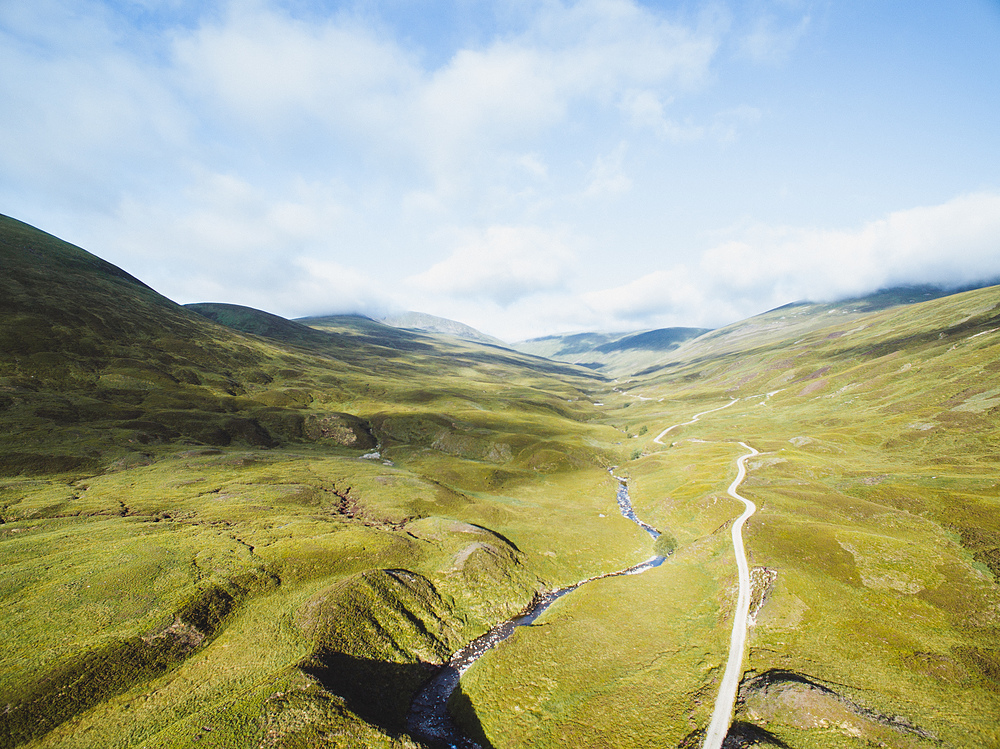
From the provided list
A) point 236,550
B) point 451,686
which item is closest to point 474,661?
point 451,686

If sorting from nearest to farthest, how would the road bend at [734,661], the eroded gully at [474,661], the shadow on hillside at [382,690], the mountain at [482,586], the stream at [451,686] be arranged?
1. the mountain at [482,586]
2. the road bend at [734,661]
3. the shadow on hillside at [382,690]
4. the eroded gully at [474,661]
5. the stream at [451,686]

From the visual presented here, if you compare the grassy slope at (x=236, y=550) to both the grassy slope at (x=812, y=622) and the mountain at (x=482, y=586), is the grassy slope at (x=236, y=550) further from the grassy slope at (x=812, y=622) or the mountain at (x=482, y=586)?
the grassy slope at (x=812, y=622)

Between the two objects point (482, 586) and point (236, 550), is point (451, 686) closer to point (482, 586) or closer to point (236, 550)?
point (482, 586)

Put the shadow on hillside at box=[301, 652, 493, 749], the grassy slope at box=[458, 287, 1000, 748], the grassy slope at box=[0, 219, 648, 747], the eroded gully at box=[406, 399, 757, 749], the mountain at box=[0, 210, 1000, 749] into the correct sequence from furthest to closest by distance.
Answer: the eroded gully at box=[406, 399, 757, 749], the shadow on hillside at box=[301, 652, 493, 749], the grassy slope at box=[458, 287, 1000, 748], the mountain at box=[0, 210, 1000, 749], the grassy slope at box=[0, 219, 648, 747]

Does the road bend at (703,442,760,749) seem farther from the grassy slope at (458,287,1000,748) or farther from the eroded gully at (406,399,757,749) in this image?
the grassy slope at (458,287,1000,748)

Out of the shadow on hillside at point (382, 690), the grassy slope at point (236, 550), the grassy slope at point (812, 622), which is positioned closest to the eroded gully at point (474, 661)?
the shadow on hillside at point (382, 690)

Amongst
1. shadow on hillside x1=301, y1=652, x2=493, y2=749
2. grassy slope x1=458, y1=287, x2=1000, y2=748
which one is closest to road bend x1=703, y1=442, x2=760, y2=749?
grassy slope x1=458, y1=287, x2=1000, y2=748

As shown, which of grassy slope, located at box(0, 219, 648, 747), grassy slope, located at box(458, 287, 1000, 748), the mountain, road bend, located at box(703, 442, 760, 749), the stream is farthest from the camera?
the stream

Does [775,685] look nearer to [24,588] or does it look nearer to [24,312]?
[24,588]
